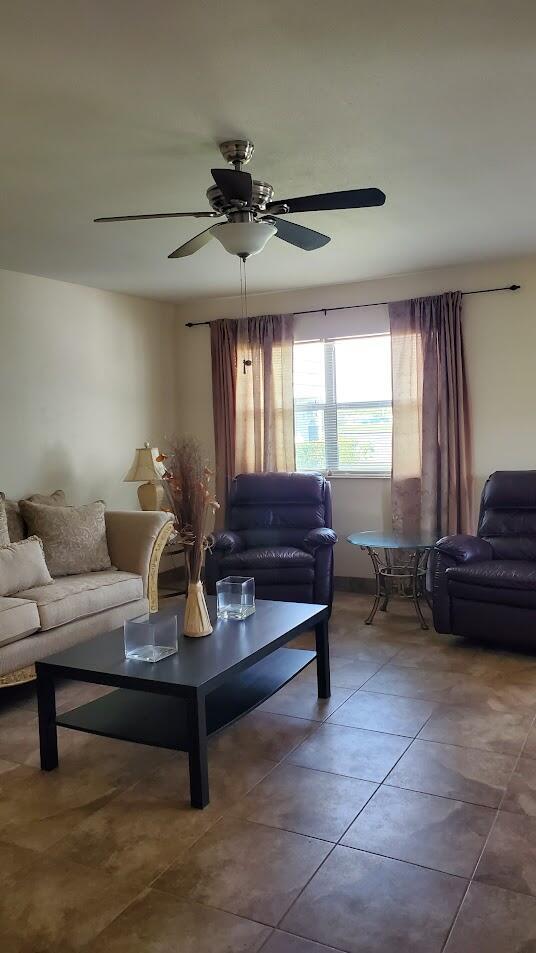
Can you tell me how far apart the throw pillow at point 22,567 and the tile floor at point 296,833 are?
617mm

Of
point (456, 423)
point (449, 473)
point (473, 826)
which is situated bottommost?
point (473, 826)

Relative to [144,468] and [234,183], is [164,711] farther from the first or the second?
[144,468]

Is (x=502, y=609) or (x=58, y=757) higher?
(x=502, y=609)

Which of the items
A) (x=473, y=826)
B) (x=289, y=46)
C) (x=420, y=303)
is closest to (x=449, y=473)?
(x=420, y=303)

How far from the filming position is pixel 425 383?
5367mm

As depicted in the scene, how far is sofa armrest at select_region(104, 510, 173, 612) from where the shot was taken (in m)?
4.55

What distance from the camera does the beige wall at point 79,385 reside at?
194 inches

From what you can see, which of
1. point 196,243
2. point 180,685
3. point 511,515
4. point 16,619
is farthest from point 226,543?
point 180,685

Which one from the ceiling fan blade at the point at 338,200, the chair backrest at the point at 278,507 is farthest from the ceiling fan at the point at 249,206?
the chair backrest at the point at 278,507

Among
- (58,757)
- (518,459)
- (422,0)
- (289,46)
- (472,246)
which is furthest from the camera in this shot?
(518,459)

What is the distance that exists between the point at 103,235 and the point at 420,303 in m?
2.46

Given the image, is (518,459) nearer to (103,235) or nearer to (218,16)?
(103,235)

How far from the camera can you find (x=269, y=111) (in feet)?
8.65

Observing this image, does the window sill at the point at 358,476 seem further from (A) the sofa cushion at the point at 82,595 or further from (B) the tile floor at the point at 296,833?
(B) the tile floor at the point at 296,833
